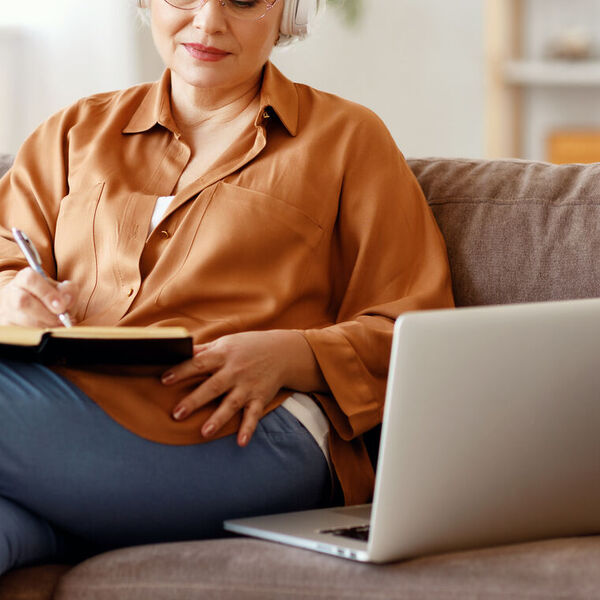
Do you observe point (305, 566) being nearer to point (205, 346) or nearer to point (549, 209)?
point (205, 346)

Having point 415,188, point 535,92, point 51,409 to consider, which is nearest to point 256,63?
point 415,188

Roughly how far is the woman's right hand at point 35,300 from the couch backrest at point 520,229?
596mm

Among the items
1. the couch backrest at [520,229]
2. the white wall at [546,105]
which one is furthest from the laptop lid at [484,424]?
the white wall at [546,105]

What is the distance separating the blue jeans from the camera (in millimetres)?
1212

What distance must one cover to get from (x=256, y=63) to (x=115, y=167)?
0.89 feet

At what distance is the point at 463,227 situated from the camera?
1656mm

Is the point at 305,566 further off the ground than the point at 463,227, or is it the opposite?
the point at 463,227

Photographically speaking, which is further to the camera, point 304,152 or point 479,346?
point 304,152

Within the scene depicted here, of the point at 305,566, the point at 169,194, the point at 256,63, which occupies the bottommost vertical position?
the point at 305,566

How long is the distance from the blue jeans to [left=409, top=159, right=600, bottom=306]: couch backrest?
49 centimetres

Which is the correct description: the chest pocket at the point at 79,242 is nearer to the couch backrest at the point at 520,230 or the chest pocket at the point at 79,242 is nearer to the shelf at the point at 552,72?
the couch backrest at the point at 520,230

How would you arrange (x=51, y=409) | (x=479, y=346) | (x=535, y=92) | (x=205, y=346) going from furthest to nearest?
(x=535, y=92), (x=205, y=346), (x=51, y=409), (x=479, y=346)

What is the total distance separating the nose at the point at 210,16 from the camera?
158 cm

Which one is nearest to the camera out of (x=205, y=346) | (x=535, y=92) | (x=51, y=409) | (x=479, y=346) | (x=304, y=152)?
(x=479, y=346)
